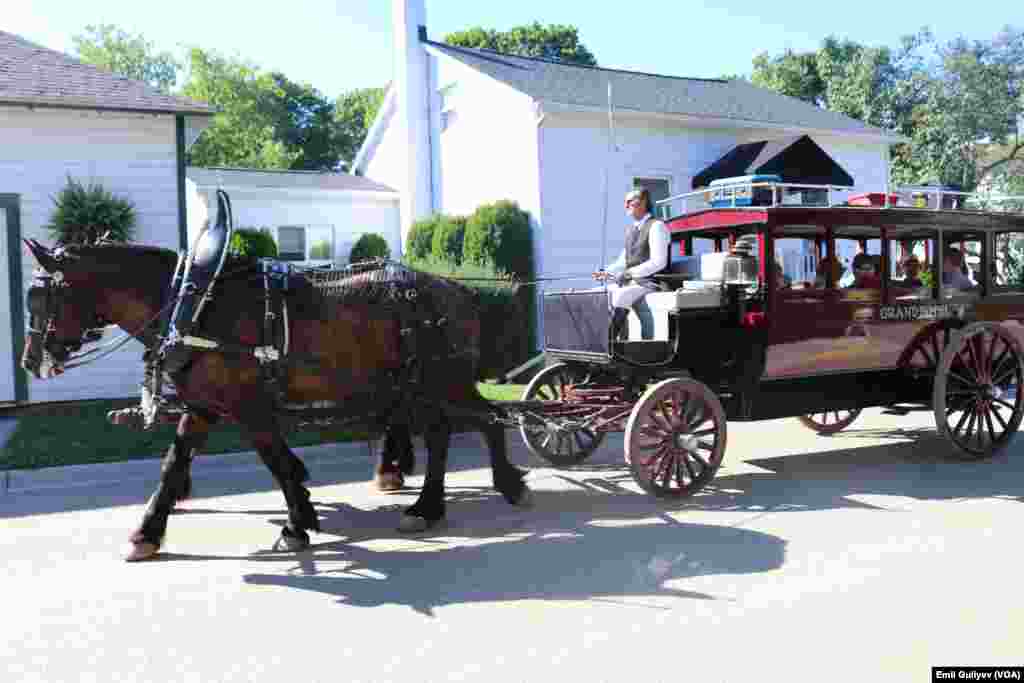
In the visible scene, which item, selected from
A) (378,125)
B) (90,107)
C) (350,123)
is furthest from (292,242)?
(350,123)

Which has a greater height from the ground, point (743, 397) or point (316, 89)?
point (316, 89)

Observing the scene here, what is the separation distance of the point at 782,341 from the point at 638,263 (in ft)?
4.28

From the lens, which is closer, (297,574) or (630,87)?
(297,574)

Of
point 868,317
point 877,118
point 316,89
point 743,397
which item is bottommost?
point 743,397

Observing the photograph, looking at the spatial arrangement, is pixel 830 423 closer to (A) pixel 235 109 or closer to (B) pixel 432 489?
(B) pixel 432 489

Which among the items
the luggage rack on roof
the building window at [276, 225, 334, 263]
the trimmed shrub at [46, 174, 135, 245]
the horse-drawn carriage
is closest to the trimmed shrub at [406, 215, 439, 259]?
the building window at [276, 225, 334, 263]

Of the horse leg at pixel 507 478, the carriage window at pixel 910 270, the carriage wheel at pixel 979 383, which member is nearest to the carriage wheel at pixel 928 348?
the carriage wheel at pixel 979 383

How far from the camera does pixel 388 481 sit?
687 cm

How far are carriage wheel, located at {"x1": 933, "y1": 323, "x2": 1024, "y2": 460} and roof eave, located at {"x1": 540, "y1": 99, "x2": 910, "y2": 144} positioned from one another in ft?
33.2

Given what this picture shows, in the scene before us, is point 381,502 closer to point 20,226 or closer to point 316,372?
point 316,372

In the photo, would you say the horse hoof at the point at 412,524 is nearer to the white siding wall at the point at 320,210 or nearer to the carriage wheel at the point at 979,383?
the carriage wheel at the point at 979,383

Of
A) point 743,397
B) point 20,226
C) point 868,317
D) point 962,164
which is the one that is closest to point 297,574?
point 743,397

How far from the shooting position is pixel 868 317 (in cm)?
716

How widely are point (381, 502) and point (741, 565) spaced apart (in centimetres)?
288
